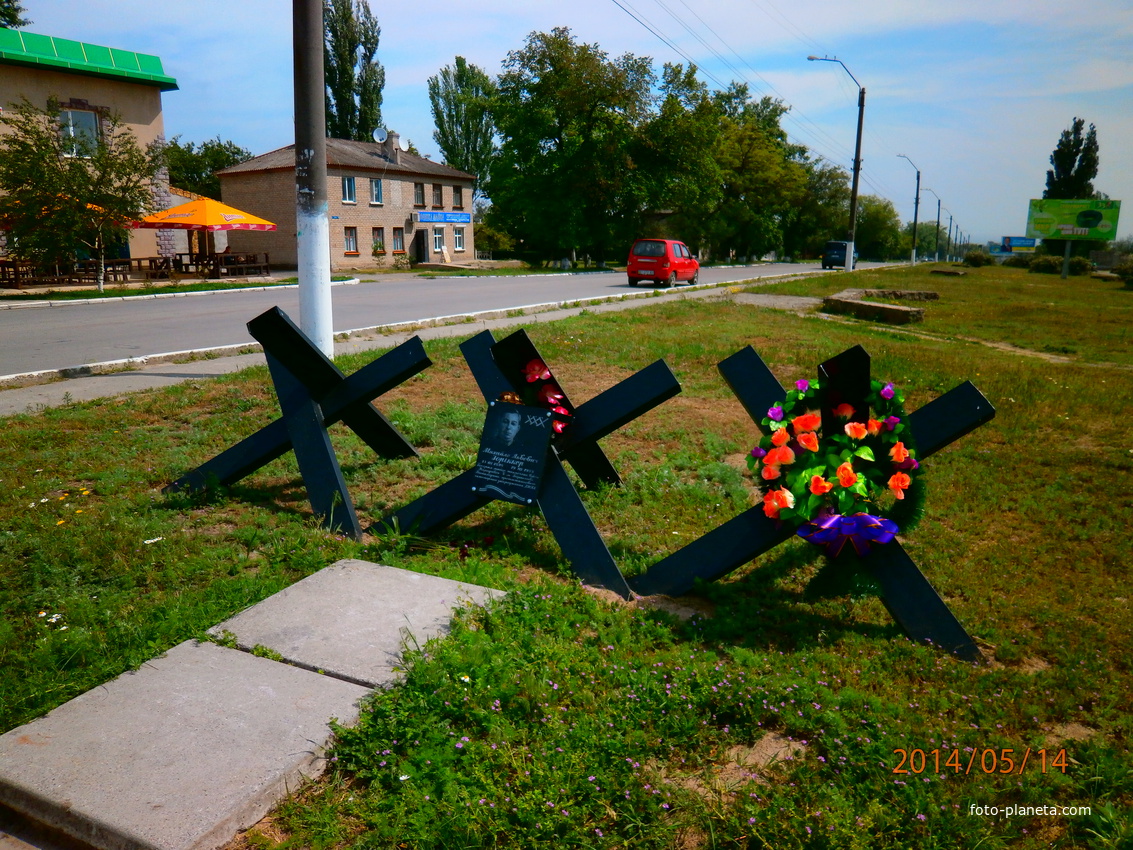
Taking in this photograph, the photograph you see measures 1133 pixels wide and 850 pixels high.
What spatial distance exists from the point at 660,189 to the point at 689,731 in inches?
1823

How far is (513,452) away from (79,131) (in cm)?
2472

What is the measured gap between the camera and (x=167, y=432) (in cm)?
632

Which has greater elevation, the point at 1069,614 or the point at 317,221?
the point at 317,221

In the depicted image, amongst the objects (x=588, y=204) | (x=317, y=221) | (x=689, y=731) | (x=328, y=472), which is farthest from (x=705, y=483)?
(x=588, y=204)

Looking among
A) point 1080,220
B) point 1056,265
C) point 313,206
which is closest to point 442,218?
point 1056,265

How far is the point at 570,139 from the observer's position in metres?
43.6

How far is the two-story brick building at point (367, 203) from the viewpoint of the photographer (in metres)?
43.1

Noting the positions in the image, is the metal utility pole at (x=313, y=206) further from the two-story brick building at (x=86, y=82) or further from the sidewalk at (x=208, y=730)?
the two-story brick building at (x=86, y=82)

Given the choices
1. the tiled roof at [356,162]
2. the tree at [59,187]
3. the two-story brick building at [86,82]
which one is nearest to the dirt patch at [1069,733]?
the tree at [59,187]

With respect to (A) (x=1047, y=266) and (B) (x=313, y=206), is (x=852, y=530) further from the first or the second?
(A) (x=1047, y=266)

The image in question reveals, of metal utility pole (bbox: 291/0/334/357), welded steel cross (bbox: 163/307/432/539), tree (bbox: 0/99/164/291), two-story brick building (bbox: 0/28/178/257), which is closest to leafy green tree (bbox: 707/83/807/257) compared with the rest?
two-story brick building (bbox: 0/28/178/257)

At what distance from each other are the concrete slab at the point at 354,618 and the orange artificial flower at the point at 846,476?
4.96 ft

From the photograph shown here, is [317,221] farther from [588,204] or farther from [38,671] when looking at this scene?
[588,204]

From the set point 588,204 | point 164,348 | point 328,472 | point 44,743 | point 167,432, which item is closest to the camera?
point 44,743
